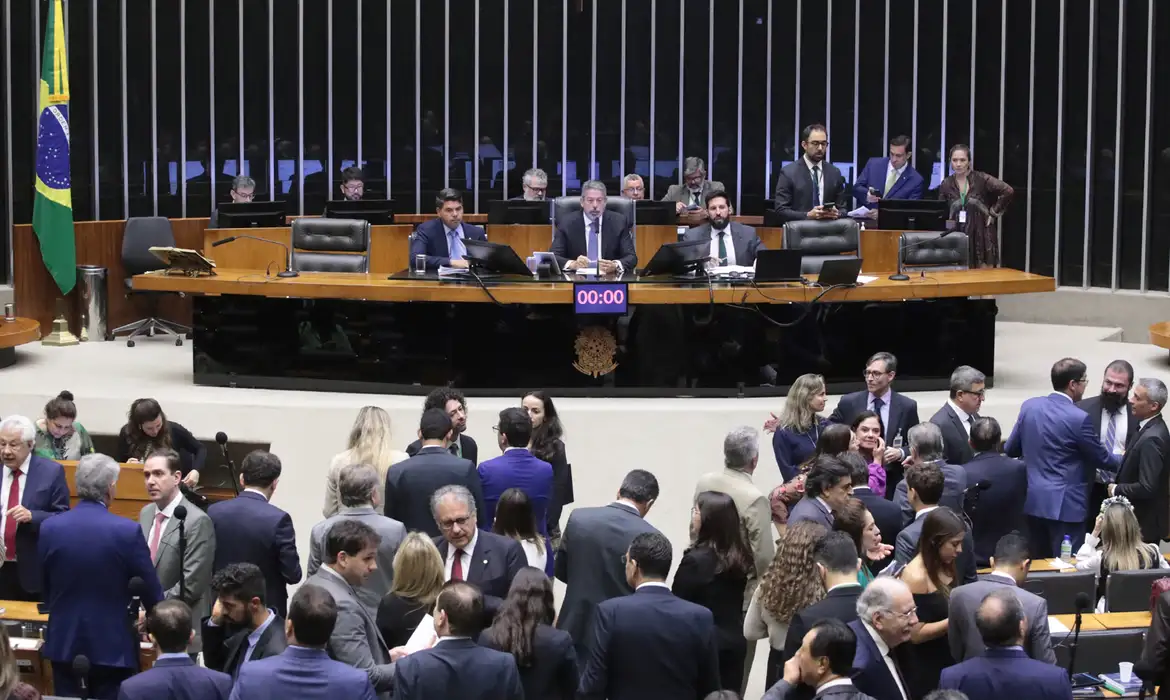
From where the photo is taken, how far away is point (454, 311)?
977cm

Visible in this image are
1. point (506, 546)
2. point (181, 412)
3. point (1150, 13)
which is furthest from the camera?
point (1150, 13)

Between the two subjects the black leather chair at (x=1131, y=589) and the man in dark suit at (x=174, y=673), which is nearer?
the man in dark suit at (x=174, y=673)

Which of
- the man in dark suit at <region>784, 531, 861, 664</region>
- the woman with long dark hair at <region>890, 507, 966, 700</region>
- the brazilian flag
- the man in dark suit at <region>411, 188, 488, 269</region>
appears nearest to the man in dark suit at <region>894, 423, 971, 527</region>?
the woman with long dark hair at <region>890, 507, 966, 700</region>

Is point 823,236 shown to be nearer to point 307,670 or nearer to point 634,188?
point 634,188

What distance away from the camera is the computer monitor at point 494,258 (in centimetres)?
955

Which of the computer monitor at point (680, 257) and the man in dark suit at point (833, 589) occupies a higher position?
the computer monitor at point (680, 257)

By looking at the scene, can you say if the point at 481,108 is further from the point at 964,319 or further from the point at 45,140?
the point at 964,319

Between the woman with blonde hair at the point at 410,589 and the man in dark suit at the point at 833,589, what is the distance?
42.4 inches

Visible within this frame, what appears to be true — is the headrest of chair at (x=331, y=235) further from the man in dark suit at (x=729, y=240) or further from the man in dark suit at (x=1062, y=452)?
the man in dark suit at (x=1062, y=452)

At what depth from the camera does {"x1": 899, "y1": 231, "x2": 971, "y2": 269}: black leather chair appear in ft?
34.6

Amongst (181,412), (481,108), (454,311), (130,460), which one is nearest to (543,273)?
(454,311)

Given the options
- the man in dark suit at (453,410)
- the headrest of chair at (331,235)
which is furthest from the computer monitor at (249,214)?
the man in dark suit at (453,410)

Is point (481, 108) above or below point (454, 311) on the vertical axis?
above

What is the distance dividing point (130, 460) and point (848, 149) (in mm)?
9212
